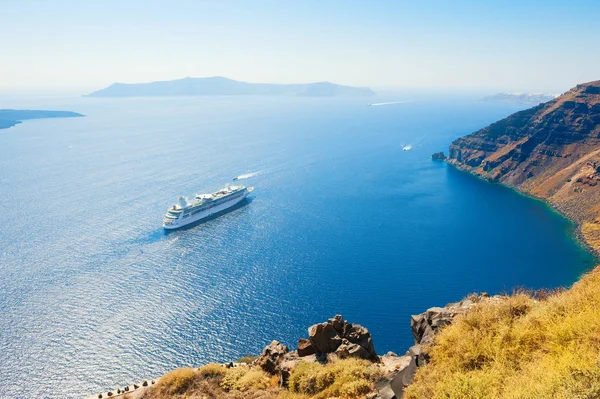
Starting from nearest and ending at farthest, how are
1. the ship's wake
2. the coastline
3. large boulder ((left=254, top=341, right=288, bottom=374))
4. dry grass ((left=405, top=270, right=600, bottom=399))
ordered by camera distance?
dry grass ((left=405, top=270, right=600, bottom=399)) < large boulder ((left=254, top=341, right=288, bottom=374)) < the coastline < the ship's wake

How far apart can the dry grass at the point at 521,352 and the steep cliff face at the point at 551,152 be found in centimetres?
12100

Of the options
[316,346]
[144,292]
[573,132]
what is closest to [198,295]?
[144,292]

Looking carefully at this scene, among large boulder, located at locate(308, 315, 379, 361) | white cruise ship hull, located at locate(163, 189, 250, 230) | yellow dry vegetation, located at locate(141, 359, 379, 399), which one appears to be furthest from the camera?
white cruise ship hull, located at locate(163, 189, 250, 230)

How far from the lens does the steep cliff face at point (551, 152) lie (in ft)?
431

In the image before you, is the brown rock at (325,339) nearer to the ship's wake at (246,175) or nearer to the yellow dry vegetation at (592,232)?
the yellow dry vegetation at (592,232)

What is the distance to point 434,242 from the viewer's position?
317 ft

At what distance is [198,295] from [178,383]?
43.2 meters

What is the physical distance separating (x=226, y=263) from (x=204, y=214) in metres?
35.2

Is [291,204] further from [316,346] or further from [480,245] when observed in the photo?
[316,346]

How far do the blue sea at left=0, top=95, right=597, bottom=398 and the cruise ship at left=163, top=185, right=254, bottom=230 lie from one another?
3898 millimetres

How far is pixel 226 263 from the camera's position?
3307 inches

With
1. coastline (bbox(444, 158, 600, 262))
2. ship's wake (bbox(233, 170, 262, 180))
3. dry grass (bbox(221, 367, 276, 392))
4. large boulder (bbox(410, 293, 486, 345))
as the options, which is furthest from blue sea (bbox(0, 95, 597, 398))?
large boulder (bbox(410, 293, 486, 345))

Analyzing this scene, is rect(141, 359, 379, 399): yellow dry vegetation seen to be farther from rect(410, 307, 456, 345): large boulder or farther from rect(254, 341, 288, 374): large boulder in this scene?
rect(410, 307, 456, 345): large boulder

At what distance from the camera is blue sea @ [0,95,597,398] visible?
57.1 metres
